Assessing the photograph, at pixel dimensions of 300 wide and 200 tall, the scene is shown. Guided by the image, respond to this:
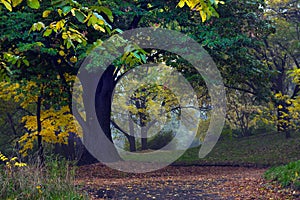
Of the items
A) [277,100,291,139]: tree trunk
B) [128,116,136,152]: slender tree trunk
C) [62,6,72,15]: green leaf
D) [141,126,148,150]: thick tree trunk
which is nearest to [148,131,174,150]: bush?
[141,126,148,150]: thick tree trunk

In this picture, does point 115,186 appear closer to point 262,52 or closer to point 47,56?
point 47,56

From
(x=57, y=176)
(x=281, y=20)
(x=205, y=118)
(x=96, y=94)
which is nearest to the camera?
(x=57, y=176)

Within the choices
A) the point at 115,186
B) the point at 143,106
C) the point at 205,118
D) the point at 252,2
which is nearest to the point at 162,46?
the point at 252,2

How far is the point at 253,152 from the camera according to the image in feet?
58.3

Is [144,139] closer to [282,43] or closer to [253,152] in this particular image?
Answer: [253,152]

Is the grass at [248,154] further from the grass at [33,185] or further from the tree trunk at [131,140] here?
the grass at [33,185]

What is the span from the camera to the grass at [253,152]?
629 inches

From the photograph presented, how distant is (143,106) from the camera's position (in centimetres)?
1978

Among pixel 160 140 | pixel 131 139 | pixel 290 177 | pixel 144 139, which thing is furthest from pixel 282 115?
pixel 131 139

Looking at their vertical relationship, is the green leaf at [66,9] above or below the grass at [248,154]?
above

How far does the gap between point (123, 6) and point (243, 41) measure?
148 inches

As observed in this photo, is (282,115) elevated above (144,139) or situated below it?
above

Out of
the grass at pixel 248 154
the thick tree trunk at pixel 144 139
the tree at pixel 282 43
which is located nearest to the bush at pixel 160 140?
the thick tree trunk at pixel 144 139

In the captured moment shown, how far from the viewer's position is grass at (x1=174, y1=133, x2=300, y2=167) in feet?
52.4
